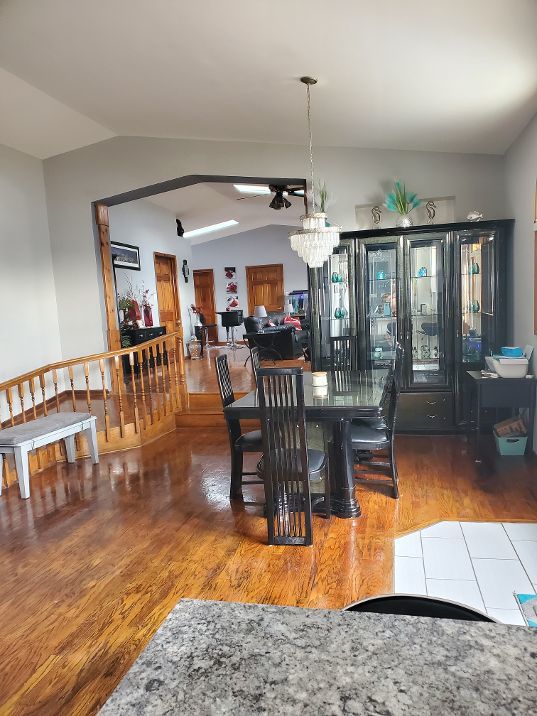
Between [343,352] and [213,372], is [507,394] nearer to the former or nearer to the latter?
[343,352]

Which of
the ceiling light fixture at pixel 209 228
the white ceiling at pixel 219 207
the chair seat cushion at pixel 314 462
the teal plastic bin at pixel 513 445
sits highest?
the white ceiling at pixel 219 207

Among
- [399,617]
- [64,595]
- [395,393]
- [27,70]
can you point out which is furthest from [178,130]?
[399,617]

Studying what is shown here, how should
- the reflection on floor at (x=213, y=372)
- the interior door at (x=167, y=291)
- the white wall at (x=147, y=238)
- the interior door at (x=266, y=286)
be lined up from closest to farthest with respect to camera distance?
the reflection on floor at (x=213, y=372) → the white wall at (x=147, y=238) → the interior door at (x=167, y=291) → the interior door at (x=266, y=286)

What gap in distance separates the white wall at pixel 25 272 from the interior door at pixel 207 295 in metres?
6.90

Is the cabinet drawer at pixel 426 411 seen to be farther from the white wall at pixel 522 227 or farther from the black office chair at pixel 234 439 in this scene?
the black office chair at pixel 234 439

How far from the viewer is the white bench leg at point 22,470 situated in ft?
12.9

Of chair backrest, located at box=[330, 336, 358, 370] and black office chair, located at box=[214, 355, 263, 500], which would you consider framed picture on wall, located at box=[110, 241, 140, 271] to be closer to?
chair backrest, located at box=[330, 336, 358, 370]

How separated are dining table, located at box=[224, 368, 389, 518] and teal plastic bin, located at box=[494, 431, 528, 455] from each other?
1362 millimetres

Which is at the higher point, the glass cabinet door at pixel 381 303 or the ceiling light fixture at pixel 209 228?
the ceiling light fixture at pixel 209 228

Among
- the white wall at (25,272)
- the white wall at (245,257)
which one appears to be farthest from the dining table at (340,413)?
the white wall at (245,257)

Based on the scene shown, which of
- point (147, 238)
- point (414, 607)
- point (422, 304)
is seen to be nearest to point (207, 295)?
point (147, 238)

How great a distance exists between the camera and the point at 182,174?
5664 mm

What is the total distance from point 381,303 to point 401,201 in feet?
3.31

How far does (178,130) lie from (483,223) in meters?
3.18
